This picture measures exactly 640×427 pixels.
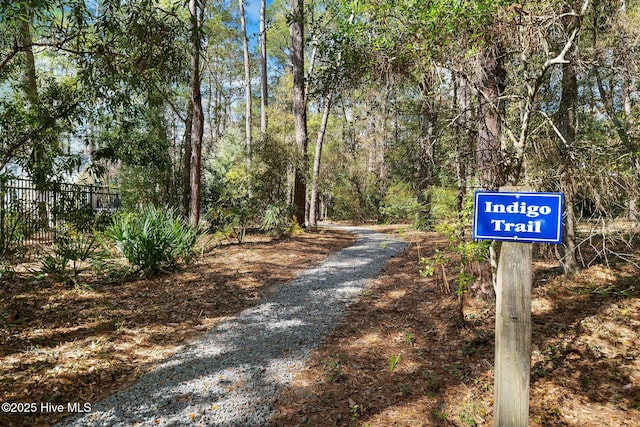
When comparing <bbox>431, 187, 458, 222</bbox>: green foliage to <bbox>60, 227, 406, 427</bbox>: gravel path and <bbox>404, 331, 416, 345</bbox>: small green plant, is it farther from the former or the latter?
<bbox>404, 331, 416, 345</bbox>: small green plant

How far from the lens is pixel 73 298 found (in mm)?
5484

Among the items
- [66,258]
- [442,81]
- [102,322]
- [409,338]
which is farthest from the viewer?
[66,258]

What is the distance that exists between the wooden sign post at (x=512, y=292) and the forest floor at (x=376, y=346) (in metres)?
1.04

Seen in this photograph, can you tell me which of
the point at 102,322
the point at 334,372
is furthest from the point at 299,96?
the point at 334,372

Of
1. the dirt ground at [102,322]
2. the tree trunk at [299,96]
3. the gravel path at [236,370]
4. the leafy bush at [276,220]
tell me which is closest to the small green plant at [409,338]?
the gravel path at [236,370]

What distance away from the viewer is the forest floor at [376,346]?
300 centimetres

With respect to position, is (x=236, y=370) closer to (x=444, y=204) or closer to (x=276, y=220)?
(x=444, y=204)

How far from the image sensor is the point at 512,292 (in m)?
2.00

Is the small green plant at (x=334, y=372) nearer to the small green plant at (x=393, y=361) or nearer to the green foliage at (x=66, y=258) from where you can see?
the small green plant at (x=393, y=361)

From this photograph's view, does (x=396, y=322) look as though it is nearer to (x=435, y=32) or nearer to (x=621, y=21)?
(x=435, y=32)

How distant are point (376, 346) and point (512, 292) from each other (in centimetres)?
245

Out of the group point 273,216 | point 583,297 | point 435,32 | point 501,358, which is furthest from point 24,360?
point 273,216

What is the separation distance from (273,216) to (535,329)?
25.2 feet

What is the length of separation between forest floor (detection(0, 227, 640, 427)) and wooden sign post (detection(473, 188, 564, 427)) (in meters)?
1.04
